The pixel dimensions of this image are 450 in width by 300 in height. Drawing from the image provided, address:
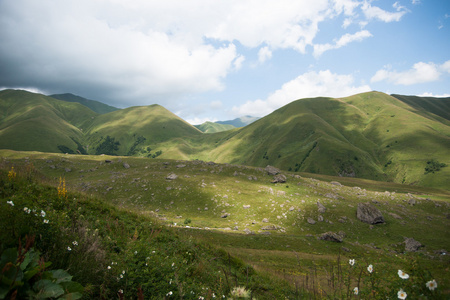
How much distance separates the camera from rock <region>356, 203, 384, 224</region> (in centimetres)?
3653

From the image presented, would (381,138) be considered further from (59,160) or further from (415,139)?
(59,160)

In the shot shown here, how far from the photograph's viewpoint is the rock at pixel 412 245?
3002 centimetres

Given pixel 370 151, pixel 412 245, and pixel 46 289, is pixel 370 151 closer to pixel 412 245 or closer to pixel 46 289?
pixel 412 245

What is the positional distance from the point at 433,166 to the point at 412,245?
148268mm

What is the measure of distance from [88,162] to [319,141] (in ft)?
523

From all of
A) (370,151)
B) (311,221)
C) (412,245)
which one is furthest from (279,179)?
(370,151)

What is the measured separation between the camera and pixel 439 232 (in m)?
35.5

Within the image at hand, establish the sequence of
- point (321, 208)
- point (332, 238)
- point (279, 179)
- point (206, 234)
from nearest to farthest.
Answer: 1. point (206, 234)
2. point (332, 238)
3. point (321, 208)
4. point (279, 179)

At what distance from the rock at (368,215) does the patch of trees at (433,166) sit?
5517 inches

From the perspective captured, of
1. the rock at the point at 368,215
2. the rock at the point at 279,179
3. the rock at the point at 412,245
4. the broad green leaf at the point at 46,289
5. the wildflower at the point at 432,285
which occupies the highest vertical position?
the broad green leaf at the point at 46,289

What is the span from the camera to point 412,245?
30625 mm

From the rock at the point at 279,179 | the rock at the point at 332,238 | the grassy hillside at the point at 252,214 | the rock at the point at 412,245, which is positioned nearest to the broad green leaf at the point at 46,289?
the grassy hillside at the point at 252,214

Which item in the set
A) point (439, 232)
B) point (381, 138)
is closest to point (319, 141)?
point (381, 138)

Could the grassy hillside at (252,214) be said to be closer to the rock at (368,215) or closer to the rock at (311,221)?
the rock at (311,221)
